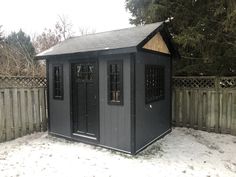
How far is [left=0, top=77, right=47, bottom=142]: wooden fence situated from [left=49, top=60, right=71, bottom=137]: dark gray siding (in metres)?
0.40

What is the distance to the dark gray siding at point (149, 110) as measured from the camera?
4.54 m

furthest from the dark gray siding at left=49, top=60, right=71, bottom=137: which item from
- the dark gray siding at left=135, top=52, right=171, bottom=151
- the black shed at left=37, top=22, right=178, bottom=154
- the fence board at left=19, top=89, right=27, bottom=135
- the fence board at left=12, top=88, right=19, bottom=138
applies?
the dark gray siding at left=135, top=52, right=171, bottom=151

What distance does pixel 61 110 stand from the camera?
5.76 m

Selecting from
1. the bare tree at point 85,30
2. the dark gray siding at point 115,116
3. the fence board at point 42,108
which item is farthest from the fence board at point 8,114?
the bare tree at point 85,30

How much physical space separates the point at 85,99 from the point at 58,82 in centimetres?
110

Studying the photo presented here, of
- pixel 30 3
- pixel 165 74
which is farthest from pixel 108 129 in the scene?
pixel 30 3

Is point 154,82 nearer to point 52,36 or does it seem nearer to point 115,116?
point 115,116

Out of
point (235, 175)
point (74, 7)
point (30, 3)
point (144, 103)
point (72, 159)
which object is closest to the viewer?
point (235, 175)

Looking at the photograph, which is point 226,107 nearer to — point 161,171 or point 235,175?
point 235,175

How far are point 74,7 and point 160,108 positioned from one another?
50.7 feet

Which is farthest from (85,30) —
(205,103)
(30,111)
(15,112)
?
(205,103)

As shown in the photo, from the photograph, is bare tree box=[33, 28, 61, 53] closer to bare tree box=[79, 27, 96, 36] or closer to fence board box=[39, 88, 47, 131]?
bare tree box=[79, 27, 96, 36]

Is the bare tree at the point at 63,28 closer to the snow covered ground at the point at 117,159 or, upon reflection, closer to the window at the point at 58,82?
the window at the point at 58,82

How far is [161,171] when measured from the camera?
3.78 m
